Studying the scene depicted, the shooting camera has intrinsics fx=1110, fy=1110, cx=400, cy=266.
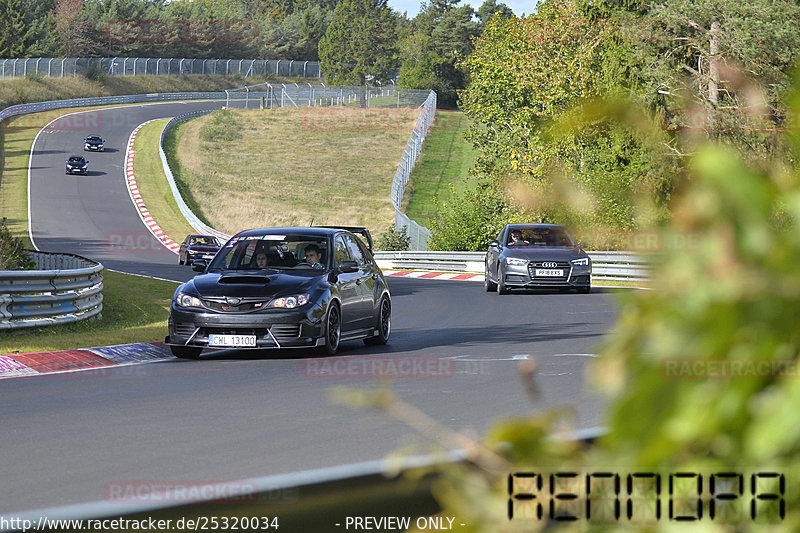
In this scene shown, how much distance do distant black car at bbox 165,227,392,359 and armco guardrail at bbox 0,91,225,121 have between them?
7817 cm

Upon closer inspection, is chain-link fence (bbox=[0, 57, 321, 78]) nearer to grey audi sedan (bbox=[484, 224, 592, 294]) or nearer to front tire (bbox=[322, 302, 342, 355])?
grey audi sedan (bbox=[484, 224, 592, 294])

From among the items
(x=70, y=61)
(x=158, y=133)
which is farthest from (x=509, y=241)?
(x=70, y=61)

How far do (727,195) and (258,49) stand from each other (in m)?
164

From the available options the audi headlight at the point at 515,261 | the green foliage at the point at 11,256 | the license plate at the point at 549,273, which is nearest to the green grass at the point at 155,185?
the audi headlight at the point at 515,261

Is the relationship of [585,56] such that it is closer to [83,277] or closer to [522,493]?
[83,277]

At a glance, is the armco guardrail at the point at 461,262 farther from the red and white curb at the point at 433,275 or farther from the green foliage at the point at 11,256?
the green foliage at the point at 11,256

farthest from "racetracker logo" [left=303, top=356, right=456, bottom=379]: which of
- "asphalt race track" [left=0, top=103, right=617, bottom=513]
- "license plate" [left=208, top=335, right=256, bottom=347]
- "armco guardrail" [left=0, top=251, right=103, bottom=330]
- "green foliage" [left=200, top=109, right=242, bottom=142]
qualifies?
"green foliage" [left=200, top=109, right=242, bottom=142]

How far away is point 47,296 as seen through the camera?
16672mm

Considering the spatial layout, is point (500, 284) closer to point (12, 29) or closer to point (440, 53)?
point (12, 29)

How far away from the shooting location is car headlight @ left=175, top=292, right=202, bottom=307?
1368 cm

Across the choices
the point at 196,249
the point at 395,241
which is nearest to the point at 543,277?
the point at 196,249

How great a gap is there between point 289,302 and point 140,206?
53.6 metres

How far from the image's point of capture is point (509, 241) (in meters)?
27.0

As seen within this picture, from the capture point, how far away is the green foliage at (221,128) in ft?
290
